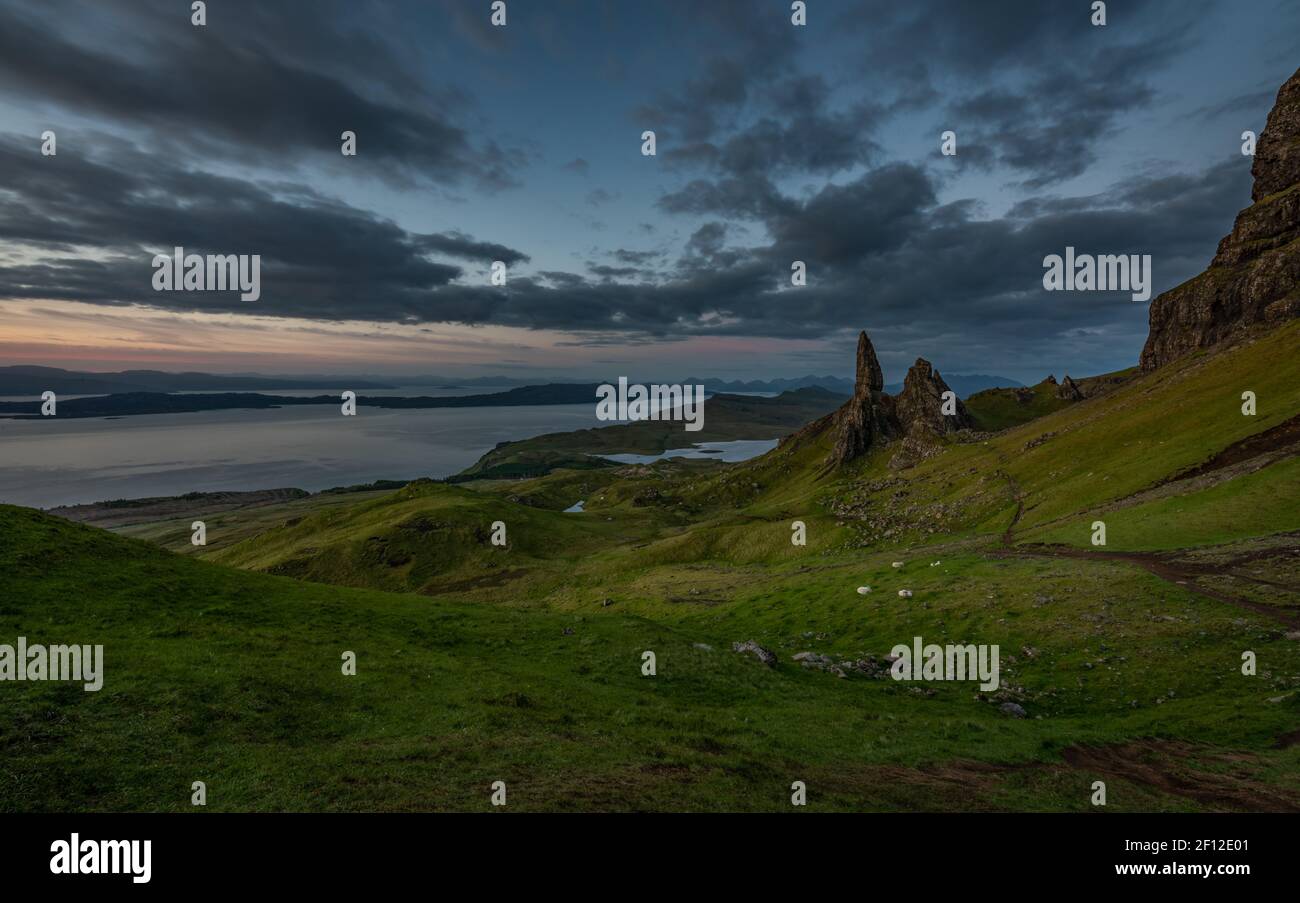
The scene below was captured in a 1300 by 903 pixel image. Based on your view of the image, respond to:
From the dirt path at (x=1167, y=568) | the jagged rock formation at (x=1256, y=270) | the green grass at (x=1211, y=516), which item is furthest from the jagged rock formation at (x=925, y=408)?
the dirt path at (x=1167, y=568)

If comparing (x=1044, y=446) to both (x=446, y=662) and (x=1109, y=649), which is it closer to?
(x=1109, y=649)

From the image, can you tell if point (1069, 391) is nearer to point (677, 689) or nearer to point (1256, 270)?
point (1256, 270)

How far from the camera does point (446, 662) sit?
29797 millimetres

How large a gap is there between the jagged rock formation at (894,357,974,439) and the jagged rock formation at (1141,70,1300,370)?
48.9 m

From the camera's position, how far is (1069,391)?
604ft

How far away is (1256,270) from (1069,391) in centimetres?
6375

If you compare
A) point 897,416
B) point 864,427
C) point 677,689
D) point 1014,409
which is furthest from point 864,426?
point 677,689

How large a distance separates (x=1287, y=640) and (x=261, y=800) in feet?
159

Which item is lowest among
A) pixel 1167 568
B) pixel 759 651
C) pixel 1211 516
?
pixel 759 651

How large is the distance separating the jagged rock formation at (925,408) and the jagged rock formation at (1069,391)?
39.8 m

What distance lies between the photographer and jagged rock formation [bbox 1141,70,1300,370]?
394ft

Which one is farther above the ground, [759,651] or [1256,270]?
[1256,270]

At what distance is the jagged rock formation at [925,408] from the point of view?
155375 mm
